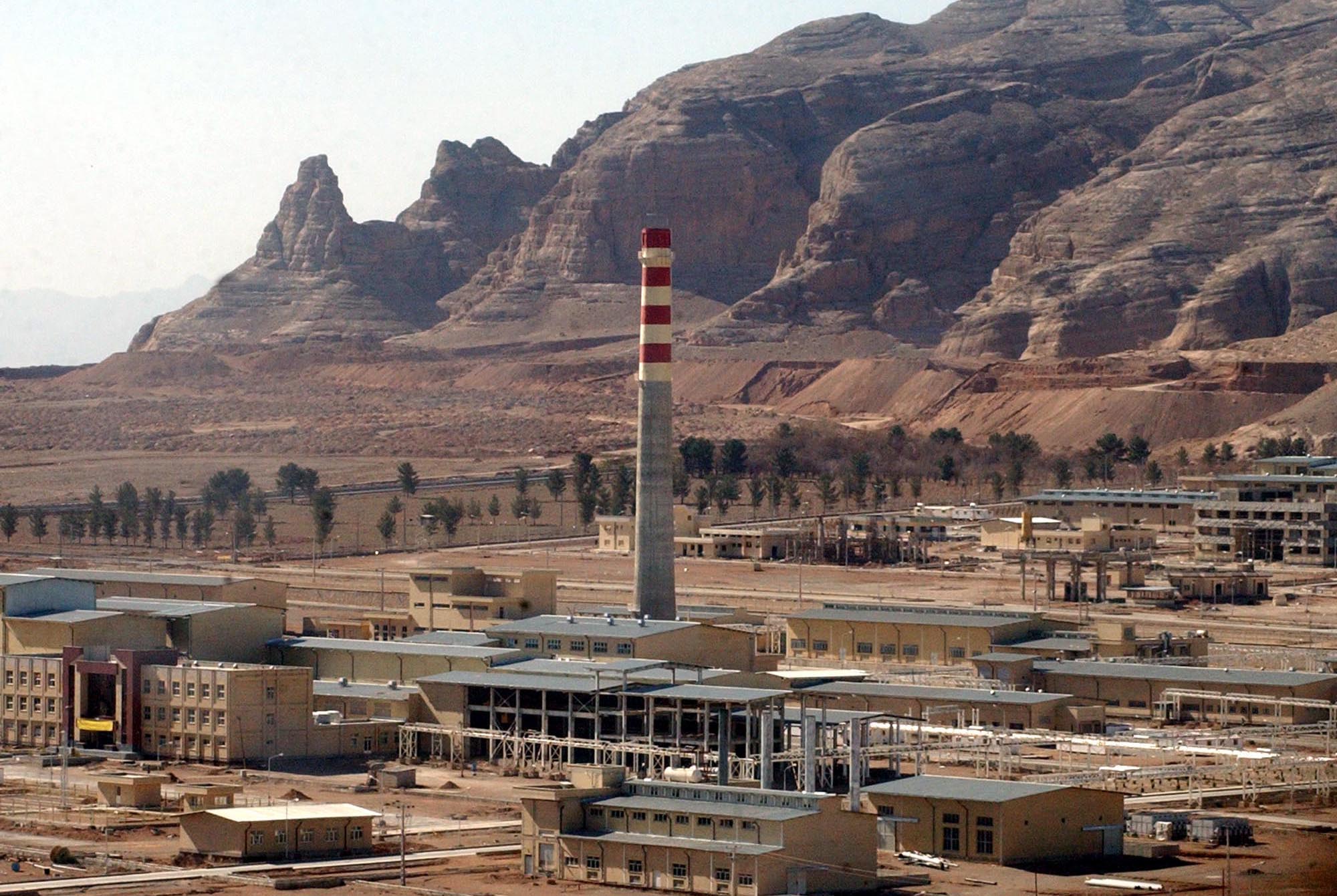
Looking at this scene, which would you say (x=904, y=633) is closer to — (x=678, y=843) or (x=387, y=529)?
(x=678, y=843)

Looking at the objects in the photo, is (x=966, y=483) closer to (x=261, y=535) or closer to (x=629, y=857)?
(x=261, y=535)

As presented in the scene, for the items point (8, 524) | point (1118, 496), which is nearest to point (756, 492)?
point (1118, 496)

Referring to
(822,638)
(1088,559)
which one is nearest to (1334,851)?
(822,638)

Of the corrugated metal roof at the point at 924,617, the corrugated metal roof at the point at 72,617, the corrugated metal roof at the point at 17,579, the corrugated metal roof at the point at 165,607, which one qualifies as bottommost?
the corrugated metal roof at the point at 924,617

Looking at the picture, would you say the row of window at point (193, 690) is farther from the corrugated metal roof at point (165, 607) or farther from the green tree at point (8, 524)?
the green tree at point (8, 524)

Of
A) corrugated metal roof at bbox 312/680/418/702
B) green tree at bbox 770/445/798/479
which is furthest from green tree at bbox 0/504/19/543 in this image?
corrugated metal roof at bbox 312/680/418/702

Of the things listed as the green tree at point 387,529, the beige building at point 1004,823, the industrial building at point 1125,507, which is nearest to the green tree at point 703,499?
the industrial building at point 1125,507

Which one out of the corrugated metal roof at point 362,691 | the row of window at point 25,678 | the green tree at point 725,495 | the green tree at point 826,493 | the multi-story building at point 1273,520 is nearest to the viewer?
the corrugated metal roof at point 362,691
